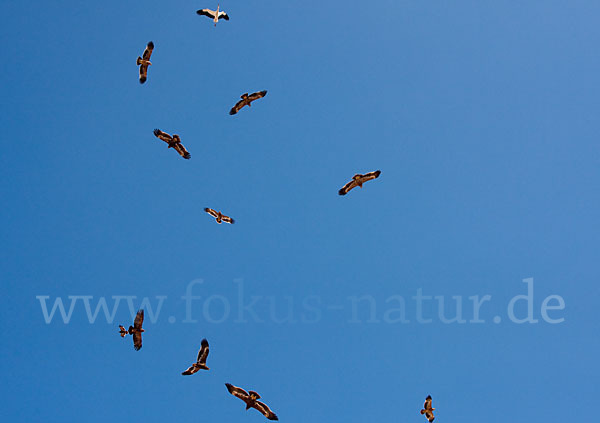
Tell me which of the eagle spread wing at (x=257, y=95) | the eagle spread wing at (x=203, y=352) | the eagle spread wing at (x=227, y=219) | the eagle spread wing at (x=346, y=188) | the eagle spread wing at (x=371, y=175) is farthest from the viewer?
the eagle spread wing at (x=227, y=219)

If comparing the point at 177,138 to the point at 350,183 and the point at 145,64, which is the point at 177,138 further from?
the point at 350,183

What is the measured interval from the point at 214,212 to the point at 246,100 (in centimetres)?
646

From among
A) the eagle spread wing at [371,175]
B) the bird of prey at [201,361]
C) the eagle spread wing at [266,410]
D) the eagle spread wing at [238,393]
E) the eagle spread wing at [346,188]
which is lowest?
the eagle spread wing at [266,410]

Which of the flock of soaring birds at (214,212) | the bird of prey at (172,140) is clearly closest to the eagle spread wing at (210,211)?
the flock of soaring birds at (214,212)

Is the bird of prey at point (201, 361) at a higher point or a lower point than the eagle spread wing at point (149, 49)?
lower

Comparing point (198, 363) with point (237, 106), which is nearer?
point (198, 363)

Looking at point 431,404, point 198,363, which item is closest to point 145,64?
point 198,363

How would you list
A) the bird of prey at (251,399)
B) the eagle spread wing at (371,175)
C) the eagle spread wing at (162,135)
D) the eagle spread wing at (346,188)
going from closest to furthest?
the bird of prey at (251,399) < the eagle spread wing at (162,135) < the eagle spread wing at (371,175) < the eagle spread wing at (346,188)

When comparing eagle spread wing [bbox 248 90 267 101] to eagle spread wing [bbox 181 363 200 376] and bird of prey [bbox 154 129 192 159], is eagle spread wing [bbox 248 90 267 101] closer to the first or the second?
bird of prey [bbox 154 129 192 159]

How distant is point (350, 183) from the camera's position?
2870 cm

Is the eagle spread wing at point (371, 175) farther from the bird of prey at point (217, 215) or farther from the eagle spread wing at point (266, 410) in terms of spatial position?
the eagle spread wing at point (266, 410)

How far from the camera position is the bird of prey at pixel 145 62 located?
2781cm

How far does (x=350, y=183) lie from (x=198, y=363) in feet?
40.7

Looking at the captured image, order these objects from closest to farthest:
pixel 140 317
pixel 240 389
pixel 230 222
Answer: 1. pixel 240 389
2. pixel 140 317
3. pixel 230 222
